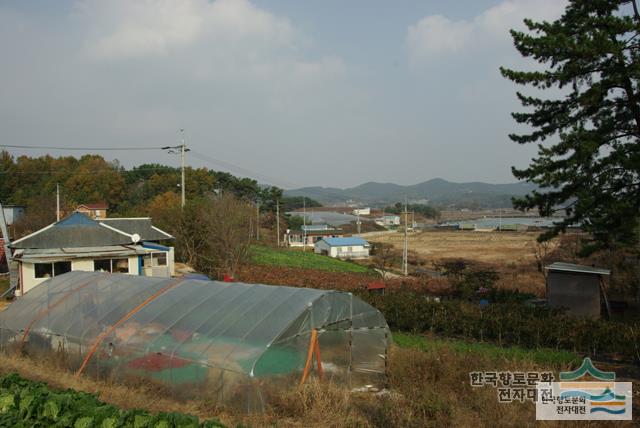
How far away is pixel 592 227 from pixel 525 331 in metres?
4.43

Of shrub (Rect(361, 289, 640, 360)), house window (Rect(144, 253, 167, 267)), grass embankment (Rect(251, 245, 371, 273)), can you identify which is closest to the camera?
shrub (Rect(361, 289, 640, 360))

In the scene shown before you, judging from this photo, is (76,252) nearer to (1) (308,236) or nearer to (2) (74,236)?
(2) (74,236)

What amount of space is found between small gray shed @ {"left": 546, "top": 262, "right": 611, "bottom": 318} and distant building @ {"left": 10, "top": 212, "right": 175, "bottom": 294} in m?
17.9

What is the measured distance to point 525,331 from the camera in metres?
13.2

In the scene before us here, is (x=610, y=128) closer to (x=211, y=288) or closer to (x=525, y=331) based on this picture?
(x=525, y=331)

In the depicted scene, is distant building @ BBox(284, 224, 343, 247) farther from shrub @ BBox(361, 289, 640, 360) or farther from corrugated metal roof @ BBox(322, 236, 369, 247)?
shrub @ BBox(361, 289, 640, 360)

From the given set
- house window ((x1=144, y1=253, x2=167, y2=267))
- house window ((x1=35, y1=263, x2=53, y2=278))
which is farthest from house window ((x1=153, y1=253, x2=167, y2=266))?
house window ((x1=35, y1=263, x2=53, y2=278))

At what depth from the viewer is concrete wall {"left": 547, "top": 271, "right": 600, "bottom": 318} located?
16.0 meters

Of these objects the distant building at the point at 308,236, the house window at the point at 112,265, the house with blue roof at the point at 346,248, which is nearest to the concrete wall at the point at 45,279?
the house window at the point at 112,265

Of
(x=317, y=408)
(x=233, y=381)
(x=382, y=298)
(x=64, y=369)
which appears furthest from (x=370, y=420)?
(x=382, y=298)

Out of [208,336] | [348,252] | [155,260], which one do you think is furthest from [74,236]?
[348,252]

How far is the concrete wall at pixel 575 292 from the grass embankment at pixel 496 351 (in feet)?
14.8

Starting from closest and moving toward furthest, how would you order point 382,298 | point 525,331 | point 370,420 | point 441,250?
point 370,420 → point 525,331 → point 382,298 → point 441,250

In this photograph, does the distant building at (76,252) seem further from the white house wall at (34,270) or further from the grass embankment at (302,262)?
the grass embankment at (302,262)
